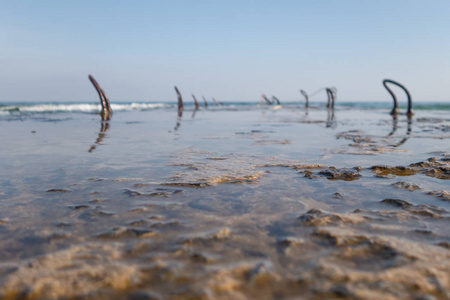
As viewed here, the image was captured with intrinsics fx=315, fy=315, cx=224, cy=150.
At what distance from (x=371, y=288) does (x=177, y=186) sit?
8.13 ft

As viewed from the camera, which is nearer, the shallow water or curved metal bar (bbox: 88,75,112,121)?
the shallow water

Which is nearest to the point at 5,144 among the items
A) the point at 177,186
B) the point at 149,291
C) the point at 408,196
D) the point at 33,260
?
the point at 177,186

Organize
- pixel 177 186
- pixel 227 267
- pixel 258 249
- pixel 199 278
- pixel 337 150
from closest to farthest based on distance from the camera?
pixel 199 278
pixel 227 267
pixel 258 249
pixel 177 186
pixel 337 150

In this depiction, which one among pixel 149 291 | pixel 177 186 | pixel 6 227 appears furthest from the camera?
pixel 177 186

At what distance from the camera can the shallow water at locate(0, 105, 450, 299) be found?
5.34ft

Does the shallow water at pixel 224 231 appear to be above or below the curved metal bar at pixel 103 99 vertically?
below

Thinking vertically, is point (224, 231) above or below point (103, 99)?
below

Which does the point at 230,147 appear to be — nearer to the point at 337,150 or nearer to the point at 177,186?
the point at 337,150

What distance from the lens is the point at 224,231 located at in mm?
2332

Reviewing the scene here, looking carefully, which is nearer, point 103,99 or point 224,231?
point 224,231

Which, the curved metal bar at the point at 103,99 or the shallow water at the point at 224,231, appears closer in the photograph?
the shallow water at the point at 224,231

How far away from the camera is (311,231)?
236 centimetres

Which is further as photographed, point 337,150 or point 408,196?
point 337,150

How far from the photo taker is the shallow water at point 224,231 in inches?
64.1
